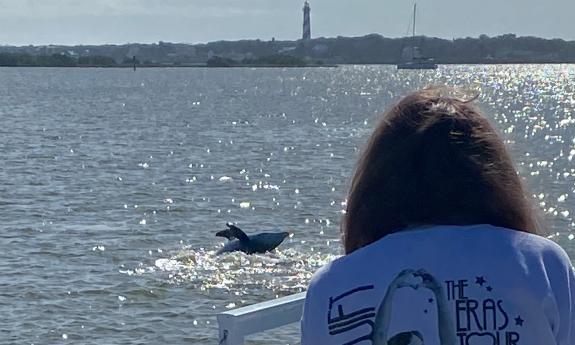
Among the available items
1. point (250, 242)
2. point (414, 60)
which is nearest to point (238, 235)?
point (250, 242)

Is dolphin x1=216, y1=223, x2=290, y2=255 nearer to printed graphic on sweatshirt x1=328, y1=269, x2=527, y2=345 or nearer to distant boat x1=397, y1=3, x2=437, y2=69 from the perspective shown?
printed graphic on sweatshirt x1=328, y1=269, x2=527, y2=345

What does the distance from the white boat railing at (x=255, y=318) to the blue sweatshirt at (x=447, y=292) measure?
1.04 m

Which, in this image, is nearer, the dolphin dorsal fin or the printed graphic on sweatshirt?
the printed graphic on sweatshirt

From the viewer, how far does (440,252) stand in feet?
7.89

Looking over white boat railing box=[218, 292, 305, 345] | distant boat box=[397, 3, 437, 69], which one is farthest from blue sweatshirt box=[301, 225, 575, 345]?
distant boat box=[397, 3, 437, 69]

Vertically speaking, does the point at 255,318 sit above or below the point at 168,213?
above

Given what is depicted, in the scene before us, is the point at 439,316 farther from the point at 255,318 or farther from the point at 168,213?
the point at 168,213

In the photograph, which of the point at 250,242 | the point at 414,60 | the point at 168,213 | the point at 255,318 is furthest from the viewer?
the point at 414,60

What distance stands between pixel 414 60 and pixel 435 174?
539 ft

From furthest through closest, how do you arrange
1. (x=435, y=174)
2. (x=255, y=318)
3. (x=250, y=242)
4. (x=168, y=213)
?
(x=168, y=213) → (x=250, y=242) → (x=255, y=318) → (x=435, y=174)

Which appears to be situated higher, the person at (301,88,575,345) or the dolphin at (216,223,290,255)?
the person at (301,88,575,345)

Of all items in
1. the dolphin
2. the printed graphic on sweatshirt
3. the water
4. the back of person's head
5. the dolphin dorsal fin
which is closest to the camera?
the printed graphic on sweatshirt

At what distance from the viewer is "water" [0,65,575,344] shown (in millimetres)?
13656

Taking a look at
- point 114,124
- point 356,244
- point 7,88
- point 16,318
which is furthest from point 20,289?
point 7,88
